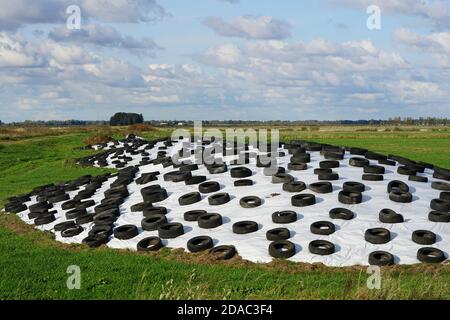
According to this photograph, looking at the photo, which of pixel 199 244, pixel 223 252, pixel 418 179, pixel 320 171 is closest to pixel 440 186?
pixel 418 179

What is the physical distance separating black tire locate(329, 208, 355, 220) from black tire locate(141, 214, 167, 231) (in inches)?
214

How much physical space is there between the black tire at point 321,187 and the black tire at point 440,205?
10.9ft

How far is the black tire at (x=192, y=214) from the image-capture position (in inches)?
623

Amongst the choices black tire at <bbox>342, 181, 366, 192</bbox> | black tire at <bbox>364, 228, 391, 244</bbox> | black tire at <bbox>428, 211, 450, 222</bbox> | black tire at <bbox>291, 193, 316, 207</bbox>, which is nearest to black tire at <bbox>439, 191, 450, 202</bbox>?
black tire at <bbox>428, 211, 450, 222</bbox>

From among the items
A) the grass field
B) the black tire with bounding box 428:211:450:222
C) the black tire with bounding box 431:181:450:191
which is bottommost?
the grass field

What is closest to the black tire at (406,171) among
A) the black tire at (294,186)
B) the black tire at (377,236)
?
the black tire at (294,186)

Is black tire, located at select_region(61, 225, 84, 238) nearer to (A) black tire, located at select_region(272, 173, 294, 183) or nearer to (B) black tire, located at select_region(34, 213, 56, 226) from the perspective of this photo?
(B) black tire, located at select_region(34, 213, 56, 226)

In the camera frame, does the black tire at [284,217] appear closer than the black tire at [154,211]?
Yes

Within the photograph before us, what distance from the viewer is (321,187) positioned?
1672cm

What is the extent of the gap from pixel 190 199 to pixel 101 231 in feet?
11.1

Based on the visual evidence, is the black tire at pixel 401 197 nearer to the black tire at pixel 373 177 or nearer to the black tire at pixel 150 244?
the black tire at pixel 373 177

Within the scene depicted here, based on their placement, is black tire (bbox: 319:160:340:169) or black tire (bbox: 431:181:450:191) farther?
black tire (bbox: 319:160:340:169)

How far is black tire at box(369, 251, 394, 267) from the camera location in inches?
477
